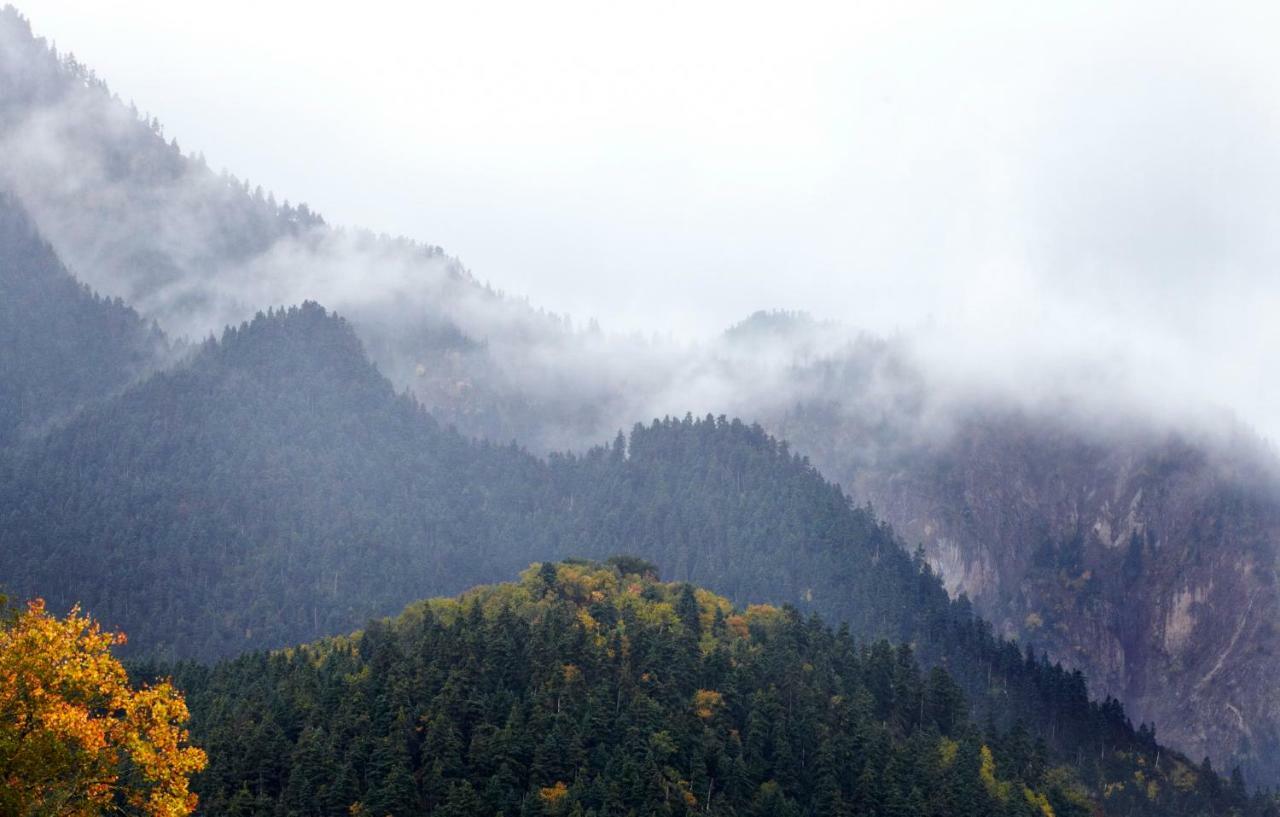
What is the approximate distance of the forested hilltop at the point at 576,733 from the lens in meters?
144

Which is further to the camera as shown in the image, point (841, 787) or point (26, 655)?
point (841, 787)

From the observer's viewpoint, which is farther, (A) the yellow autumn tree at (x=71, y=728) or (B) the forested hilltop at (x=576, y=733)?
(B) the forested hilltop at (x=576, y=733)

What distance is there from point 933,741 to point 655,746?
52716 millimetres

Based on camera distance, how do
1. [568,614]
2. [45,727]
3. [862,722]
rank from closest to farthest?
[45,727], [862,722], [568,614]

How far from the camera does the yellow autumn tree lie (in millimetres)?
55594

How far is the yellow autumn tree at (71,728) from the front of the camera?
182 ft

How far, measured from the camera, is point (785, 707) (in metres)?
179

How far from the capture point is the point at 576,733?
6127 inches

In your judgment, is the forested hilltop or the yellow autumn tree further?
the forested hilltop

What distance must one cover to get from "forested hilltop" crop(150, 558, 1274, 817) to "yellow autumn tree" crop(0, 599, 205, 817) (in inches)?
3198

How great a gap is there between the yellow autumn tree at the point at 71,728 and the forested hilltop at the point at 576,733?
8122 cm

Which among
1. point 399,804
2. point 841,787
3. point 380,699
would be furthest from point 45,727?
point 841,787

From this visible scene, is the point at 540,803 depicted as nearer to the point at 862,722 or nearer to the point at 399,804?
the point at 399,804

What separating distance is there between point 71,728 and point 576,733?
104 meters
